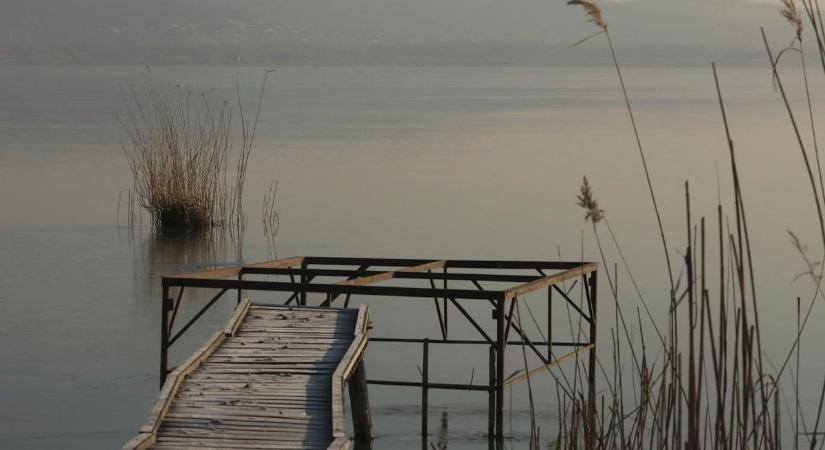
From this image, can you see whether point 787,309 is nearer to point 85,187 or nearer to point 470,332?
point 470,332

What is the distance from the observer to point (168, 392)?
21.7 ft

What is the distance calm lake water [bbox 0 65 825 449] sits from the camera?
1048 cm

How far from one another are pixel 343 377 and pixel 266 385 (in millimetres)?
360

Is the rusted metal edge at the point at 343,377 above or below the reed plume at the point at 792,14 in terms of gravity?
below

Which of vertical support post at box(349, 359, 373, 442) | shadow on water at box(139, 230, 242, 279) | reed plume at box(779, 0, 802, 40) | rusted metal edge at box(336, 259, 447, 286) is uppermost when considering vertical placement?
reed plume at box(779, 0, 802, 40)

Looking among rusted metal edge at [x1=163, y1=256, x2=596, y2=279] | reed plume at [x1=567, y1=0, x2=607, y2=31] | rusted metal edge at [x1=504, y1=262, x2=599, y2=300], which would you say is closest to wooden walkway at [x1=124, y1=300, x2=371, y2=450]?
rusted metal edge at [x1=504, y1=262, x2=599, y2=300]

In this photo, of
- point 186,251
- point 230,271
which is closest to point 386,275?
point 230,271

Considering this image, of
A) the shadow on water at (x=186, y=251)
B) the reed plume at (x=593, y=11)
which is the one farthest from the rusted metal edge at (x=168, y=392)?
the shadow on water at (x=186, y=251)

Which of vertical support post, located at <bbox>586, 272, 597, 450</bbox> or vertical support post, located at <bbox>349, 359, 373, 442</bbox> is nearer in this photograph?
vertical support post, located at <bbox>586, 272, 597, 450</bbox>

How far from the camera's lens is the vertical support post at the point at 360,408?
8.47 meters

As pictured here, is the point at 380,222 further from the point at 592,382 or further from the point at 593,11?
the point at 593,11

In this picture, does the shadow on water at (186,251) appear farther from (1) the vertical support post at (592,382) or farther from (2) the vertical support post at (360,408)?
(2) the vertical support post at (360,408)

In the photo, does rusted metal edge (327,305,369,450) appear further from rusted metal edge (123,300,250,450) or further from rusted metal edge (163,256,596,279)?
rusted metal edge (163,256,596,279)

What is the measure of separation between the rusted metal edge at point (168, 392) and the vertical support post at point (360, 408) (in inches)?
30.4
